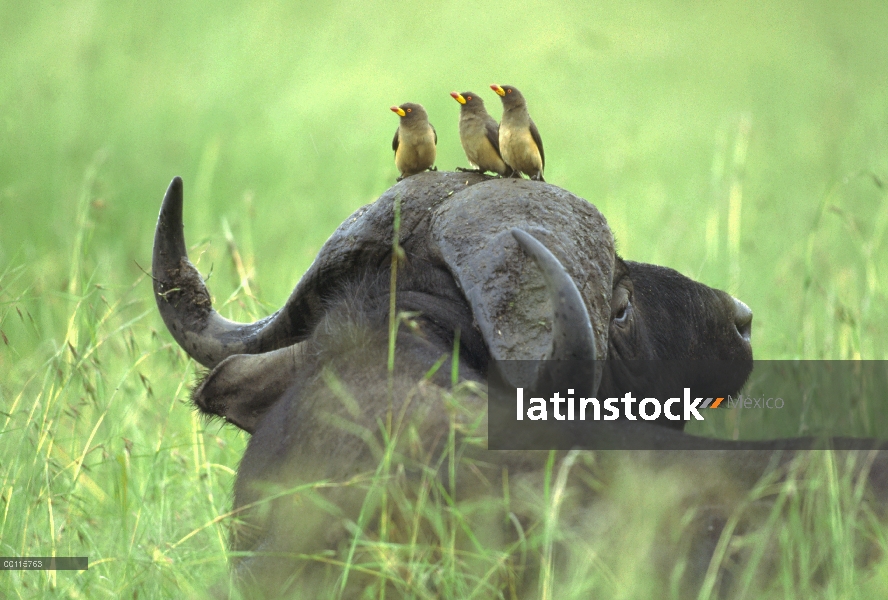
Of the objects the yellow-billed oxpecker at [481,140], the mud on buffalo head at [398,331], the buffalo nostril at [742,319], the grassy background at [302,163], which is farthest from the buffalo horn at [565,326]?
the buffalo nostril at [742,319]

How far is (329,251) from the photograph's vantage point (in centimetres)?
388

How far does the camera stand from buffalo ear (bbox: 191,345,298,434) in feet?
11.7

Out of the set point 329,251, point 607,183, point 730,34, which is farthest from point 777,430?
point 730,34

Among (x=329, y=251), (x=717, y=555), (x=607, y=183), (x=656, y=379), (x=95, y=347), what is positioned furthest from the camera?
(x=607, y=183)

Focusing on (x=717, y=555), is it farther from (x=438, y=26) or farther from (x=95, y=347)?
(x=438, y=26)

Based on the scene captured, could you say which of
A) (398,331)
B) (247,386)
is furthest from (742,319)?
(247,386)

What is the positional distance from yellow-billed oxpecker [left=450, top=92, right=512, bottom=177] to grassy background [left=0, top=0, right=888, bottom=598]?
162 centimetres

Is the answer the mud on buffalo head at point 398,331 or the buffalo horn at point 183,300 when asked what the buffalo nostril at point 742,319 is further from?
the buffalo horn at point 183,300

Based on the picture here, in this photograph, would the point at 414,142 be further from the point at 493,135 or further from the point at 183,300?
the point at 183,300

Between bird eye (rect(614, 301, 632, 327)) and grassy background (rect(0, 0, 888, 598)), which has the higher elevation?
grassy background (rect(0, 0, 888, 598))

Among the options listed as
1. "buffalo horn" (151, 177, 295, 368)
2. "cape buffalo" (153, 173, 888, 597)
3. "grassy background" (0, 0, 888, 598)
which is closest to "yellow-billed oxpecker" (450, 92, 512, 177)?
"cape buffalo" (153, 173, 888, 597)

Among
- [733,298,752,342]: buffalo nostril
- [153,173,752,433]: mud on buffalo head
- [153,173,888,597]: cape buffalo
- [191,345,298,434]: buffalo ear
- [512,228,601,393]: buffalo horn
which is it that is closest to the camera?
[153,173,888,597]: cape buffalo

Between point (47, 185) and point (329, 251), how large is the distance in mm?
8700

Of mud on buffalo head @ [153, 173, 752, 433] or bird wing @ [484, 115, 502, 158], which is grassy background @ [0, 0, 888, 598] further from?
bird wing @ [484, 115, 502, 158]
